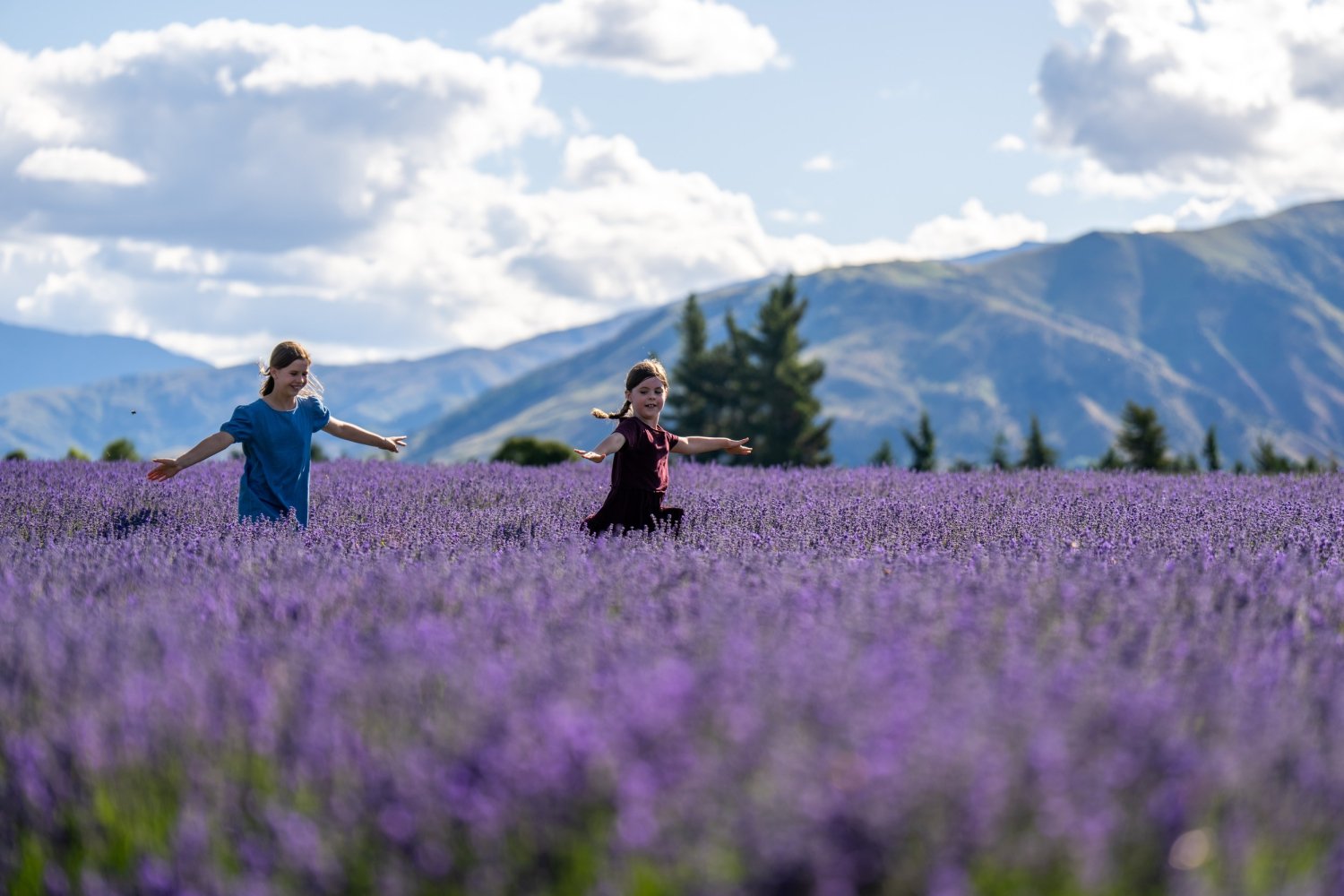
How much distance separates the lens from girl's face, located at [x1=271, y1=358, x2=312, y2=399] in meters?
7.03

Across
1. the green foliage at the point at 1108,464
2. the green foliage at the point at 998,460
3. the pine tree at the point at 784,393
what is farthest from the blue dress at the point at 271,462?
the pine tree at the point at 784,393

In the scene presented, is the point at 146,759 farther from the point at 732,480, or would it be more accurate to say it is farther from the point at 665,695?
the point at 732,480

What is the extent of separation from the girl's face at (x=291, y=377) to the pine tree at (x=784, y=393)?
30454mm

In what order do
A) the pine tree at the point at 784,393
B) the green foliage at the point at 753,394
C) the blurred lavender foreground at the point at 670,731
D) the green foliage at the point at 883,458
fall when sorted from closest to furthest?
the blurred lavender foreground at the point at 670,731 → the green foliage at the point at 883,458 → the pine tree at the point at 784,393 → the green foliage at the point at 753,394

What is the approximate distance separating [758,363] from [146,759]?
152ft

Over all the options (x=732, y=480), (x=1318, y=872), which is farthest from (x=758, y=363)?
(x=1318, y=872)

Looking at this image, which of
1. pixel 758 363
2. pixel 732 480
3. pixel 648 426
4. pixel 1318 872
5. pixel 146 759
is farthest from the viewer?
pixel 758 363

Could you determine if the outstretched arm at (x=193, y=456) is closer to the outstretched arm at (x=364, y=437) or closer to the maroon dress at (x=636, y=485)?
the outstretched arm at (x=364, y=437)

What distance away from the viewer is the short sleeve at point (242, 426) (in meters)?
6.80

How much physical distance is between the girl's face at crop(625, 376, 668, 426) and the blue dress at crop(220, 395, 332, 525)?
1.80 m

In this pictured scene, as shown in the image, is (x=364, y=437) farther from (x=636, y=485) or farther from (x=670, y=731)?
(x=670, y=731)

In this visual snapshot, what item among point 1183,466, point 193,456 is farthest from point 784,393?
point 193,456

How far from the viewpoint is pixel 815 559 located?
16.3 feet

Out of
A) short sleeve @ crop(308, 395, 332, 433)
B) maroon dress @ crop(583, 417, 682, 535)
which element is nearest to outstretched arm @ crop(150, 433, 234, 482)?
short sleeve @ crop(308, 395, 332, 433)
